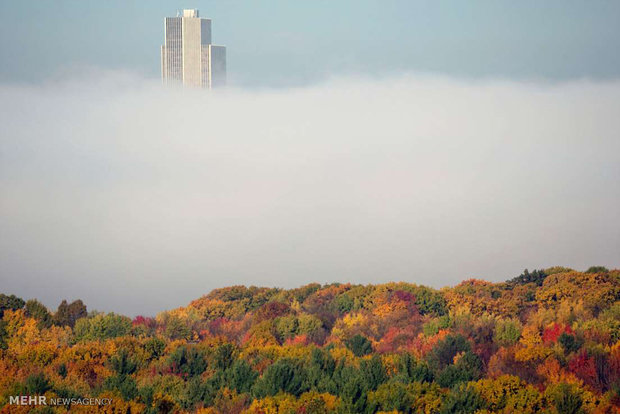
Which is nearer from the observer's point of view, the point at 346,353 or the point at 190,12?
the point at 346,353

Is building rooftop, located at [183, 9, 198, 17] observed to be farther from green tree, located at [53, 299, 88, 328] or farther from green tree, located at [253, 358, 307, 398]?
green tree, located at [253, 358, 307, 398]

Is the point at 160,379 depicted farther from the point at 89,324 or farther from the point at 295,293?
the point at 295,293

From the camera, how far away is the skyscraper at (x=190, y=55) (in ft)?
546

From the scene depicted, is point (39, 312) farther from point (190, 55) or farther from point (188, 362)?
point (190, 55)

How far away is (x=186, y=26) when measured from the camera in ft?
546

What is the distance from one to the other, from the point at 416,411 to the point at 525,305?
61227 millimetres

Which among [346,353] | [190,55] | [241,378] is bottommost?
[241,378]

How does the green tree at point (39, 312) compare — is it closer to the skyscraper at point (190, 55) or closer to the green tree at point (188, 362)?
the green tree at point (188, 362)

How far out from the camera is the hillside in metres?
48.8

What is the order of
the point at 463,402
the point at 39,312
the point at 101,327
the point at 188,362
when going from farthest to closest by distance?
1. the point at 39,312
2. the point at 101,327
3. the point at 188,362
4. the point at 463,402

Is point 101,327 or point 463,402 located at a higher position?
point 101,327

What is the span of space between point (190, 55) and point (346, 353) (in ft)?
363

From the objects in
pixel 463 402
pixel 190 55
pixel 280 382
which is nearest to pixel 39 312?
pixel 280 382

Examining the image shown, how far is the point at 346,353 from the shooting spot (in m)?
66.5
